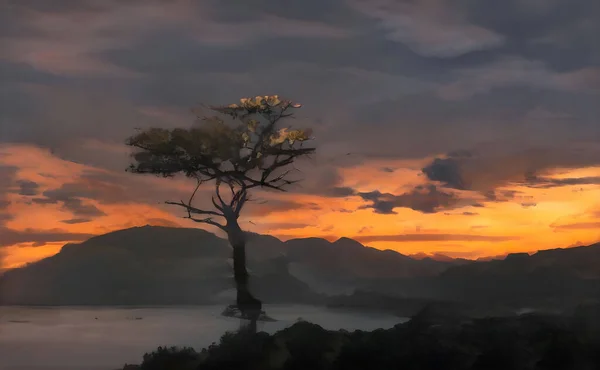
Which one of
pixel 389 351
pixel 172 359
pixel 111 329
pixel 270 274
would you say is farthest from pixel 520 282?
pixel 172 359

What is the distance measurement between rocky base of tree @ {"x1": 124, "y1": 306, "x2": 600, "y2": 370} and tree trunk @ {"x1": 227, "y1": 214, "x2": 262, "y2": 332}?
476 centimetres

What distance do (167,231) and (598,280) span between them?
17.3m

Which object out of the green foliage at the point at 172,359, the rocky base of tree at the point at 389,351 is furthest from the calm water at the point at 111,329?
the rocky base of tree at the point at 389,351

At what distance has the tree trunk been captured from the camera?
23641mm

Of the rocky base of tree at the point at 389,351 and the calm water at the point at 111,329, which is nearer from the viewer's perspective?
the rocky base of tree at the point at 389,351

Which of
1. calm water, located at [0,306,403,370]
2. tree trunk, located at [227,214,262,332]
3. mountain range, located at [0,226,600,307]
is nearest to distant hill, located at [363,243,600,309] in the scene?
mountain range, located at [0,226,600,307]

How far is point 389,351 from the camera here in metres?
17.0

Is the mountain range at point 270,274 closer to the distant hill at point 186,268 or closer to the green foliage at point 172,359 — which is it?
the distant hill at point 186,268

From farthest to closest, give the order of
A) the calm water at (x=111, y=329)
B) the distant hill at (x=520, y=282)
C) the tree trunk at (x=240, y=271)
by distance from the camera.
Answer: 1. the distant hill at (x=520, y=282)
2. the tree trunk at (x=240, y=271)
3. the calm water at (x=111, y=329)

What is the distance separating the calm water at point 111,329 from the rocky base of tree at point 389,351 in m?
2.16

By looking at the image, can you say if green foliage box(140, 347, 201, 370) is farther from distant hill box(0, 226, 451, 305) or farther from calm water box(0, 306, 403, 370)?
distant hill box(0, 226, 451, 305)

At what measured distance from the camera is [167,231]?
25109 millimetres

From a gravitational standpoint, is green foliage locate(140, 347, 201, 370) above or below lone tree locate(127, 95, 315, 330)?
below

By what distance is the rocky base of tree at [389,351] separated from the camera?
16.5 meters
